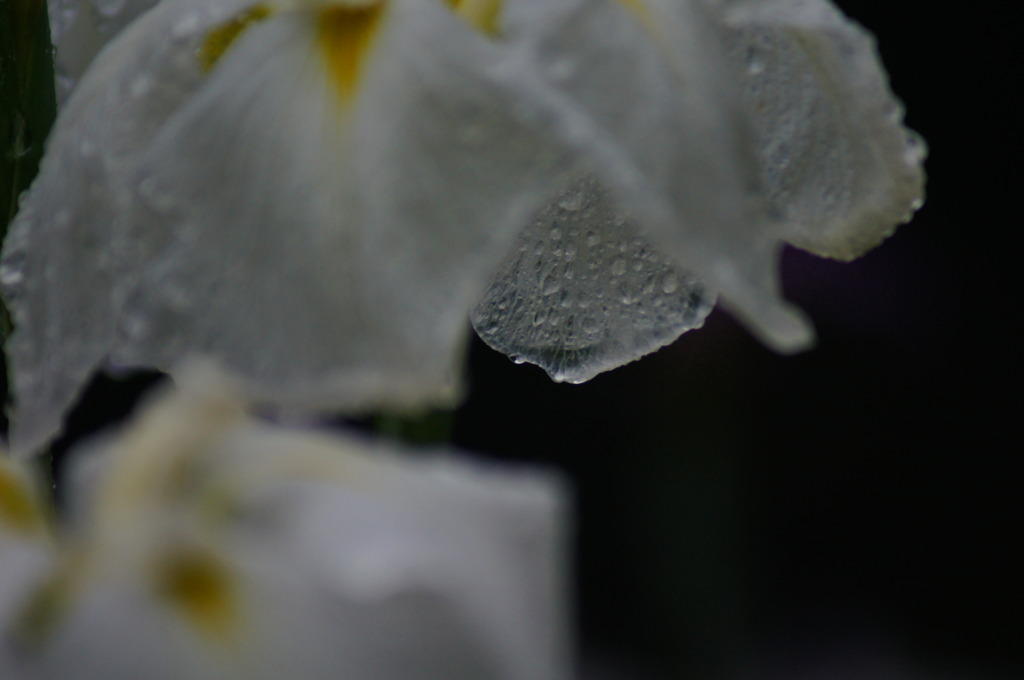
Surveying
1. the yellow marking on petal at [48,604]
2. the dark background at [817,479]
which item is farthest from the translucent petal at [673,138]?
the dark background at [817,479]

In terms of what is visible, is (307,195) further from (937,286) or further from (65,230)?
(937,286)

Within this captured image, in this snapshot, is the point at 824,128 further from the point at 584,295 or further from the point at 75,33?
the point at 75,33

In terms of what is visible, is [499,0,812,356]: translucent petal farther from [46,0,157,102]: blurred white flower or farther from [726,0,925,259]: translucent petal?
[46,0,157,102]: blurred white flower

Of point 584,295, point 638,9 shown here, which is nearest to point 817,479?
point 584,295

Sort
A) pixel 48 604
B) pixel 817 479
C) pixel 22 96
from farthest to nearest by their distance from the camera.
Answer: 1. pixel 817 479
2. pixel 22 96
3. pixel 48 604

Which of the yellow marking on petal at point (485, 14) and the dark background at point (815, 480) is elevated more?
the yellow marking on petal at point (485, 14)

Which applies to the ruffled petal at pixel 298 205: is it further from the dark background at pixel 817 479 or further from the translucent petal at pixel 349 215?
the dark background at pixel 817 479
